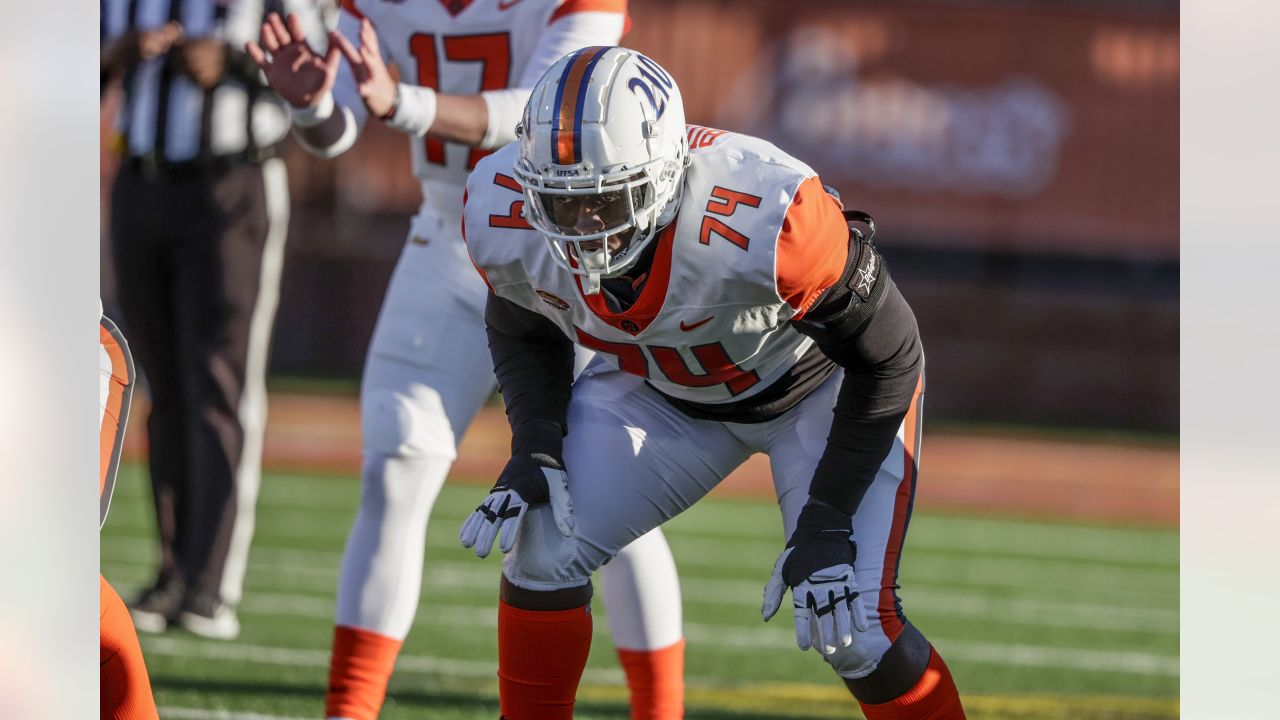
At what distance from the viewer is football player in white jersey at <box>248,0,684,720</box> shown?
246 centimetres

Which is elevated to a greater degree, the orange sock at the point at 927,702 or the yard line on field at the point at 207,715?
the orange sock at the point at 927,702

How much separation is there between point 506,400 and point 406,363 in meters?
0.44

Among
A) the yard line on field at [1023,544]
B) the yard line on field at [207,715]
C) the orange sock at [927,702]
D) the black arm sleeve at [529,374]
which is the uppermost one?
the black arm sleeve at [529,374]

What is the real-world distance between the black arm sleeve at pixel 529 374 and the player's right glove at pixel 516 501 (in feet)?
0.09

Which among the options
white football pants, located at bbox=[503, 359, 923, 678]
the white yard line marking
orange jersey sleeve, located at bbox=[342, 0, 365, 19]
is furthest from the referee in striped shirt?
white football pants, located at bbox=[503, 359, 923, 678]

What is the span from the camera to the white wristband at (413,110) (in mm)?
2389

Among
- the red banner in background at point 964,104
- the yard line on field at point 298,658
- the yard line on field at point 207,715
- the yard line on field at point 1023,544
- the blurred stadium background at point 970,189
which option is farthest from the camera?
the red banner in background at point 964,104

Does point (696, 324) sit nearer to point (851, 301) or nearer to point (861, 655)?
point (851, 301)

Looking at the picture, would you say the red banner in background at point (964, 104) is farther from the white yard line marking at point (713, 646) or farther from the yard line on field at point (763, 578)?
the white yard line marking at point (713, 646)

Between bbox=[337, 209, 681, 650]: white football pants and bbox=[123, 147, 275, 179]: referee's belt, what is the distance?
155 centimetres

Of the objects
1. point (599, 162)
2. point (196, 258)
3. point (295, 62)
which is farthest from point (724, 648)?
point (599, 162)

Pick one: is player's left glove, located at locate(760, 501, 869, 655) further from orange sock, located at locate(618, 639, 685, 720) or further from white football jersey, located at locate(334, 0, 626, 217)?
white football jersey, located at locate(334, 0, 626, 217)

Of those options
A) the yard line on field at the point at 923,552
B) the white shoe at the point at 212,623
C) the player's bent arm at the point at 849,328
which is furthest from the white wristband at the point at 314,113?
the yard line on field at the point at 923,552
